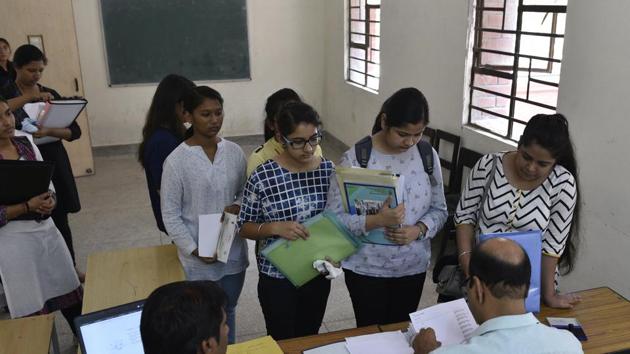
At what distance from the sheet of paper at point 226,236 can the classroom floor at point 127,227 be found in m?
1.08

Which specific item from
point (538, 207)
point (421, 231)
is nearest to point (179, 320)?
point (421, 231)

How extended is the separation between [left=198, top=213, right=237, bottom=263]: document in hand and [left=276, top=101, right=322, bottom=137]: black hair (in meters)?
0.44

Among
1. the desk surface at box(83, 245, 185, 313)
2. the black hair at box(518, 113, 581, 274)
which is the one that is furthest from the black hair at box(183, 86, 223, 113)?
the black hair at box(518, 113, 581, 274)

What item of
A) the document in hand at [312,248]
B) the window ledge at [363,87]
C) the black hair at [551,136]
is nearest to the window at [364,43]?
the window ledge at [363,87]

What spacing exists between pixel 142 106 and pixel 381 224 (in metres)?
Result: 5.88

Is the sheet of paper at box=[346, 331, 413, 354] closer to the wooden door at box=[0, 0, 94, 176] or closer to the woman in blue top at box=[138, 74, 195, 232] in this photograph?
the woman in blue top at box=[138, 74, 195, 232]

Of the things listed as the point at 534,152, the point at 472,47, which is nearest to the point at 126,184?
the point at 472,47

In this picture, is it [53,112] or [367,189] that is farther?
[53,112]

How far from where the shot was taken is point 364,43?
6.00m

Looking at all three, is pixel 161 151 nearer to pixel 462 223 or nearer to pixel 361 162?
pixel 361 162

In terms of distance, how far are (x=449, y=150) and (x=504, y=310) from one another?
10.4 ft

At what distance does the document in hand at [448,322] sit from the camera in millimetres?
1566

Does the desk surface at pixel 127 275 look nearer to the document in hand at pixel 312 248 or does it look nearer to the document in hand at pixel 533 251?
the document in hand at pixel 312 248

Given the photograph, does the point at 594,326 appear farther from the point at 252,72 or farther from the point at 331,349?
the point at 252,72
